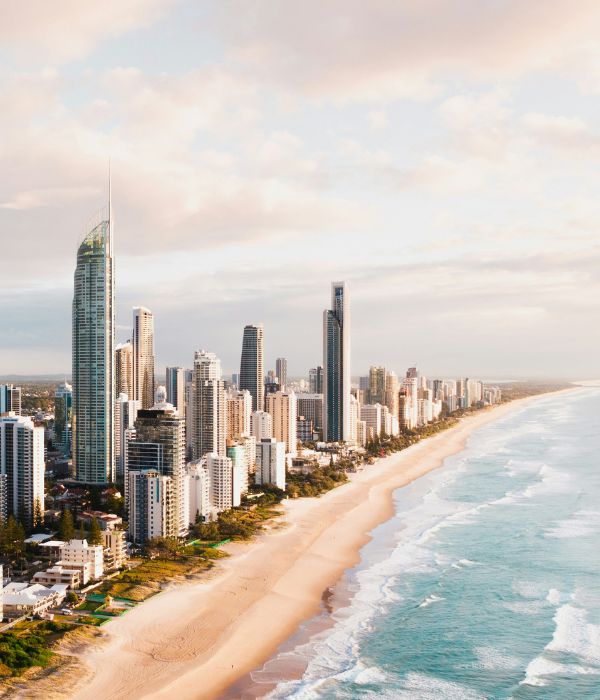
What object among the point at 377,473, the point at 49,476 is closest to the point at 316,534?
the point at 377,473

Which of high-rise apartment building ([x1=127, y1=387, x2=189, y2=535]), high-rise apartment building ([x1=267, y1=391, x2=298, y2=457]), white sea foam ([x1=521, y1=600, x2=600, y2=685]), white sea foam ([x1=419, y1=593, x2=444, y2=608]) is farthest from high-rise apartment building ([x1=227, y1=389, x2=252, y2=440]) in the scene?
white sea foam ([x1=521, y1=600, x2=600, y2=685])

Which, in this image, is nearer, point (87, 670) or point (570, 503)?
point (87, 670)

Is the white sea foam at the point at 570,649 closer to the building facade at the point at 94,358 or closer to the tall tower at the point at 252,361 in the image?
the building facade at the point at 94,358

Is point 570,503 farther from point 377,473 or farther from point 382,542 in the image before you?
point 377,473

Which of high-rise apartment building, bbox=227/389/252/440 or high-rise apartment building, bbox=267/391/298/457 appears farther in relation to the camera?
high-rise apartment building, bbox=267/391/298/457

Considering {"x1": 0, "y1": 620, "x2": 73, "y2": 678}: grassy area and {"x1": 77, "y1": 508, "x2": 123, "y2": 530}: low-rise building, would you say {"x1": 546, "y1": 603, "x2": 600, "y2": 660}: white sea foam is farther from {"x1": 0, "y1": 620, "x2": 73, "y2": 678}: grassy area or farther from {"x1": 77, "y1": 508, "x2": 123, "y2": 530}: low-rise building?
{"x1": 77, "y1": 508, "x2": 123, "y2": 530}: low-rise building

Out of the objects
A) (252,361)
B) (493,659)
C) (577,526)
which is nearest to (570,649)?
(493,659)

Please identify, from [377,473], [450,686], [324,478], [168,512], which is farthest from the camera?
[377,473]
